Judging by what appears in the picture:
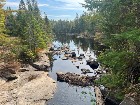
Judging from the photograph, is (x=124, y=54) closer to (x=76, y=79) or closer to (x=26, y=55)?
(x=76, y=79)

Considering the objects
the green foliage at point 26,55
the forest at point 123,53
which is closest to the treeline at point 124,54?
the forest at point 123,53

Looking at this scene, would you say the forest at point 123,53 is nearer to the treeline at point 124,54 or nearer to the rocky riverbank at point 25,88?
the treeline at point 124,54

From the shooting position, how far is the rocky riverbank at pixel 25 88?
118 ft

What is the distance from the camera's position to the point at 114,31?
837 inches

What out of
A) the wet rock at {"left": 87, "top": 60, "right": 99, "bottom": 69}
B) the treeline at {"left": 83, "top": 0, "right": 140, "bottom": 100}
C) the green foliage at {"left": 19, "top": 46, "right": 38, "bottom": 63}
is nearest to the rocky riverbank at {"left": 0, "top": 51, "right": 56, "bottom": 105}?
the green foliage at {"left": 19, "top": 46, "right": 38, "bottom": 63}

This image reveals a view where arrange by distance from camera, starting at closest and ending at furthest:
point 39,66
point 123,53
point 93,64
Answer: point 123,53
point 39,66
point 93,64

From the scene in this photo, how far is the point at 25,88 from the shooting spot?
41.4m

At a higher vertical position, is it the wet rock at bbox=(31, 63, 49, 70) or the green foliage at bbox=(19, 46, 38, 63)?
the green foliage at bbox=(19, 46, 38, 63)

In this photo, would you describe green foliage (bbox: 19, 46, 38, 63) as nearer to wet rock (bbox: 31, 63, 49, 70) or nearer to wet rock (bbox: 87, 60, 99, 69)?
wet rock (bbox: 31, 63, 49, 70)

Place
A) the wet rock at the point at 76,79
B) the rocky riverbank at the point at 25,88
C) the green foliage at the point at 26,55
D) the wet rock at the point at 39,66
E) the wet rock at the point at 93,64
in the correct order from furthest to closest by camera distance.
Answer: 1. the wet rock at the point at 93,64
2. the green foliage at the point at 26,55
3. the wet rock at the point at 39,66
4. the wet rock at the point at 76,79
5. the rocky riverbank at the point at 25,88

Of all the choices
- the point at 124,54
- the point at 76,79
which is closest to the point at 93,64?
the point at 76,79

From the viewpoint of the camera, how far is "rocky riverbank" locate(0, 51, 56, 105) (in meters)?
36.0

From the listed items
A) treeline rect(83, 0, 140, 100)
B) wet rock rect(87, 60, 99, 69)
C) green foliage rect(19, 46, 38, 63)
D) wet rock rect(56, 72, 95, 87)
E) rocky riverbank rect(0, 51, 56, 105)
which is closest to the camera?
treeline rect(83, 0, 140, 100)

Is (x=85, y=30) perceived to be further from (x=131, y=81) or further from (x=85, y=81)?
(x=131, y=81)
